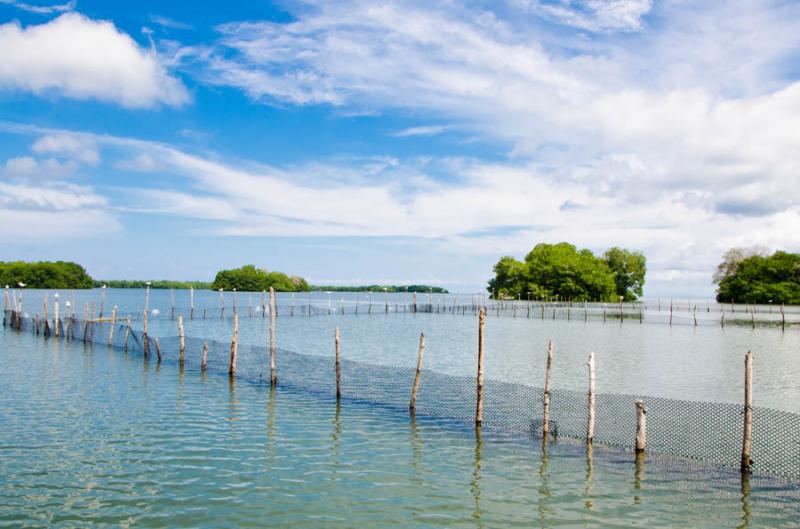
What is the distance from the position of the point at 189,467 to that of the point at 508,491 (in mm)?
6779

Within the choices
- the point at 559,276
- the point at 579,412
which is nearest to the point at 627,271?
the point at 559,276

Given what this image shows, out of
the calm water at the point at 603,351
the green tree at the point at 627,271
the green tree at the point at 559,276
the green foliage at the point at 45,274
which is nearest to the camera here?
the calm water at the point at 603,351

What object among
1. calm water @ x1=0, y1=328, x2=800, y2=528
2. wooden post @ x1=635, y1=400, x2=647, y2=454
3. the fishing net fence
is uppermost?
wooden post @ x1=635, y1=400, x2=647, y2=454

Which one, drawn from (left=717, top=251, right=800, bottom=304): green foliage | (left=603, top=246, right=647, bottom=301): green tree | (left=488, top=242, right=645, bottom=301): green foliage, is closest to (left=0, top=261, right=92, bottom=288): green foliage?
(left=488, top=242, right=645, bottom=301): green foliage

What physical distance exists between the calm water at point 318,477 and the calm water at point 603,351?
1162 cm

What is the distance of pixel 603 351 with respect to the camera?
39656 mm

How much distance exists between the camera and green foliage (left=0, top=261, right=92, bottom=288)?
17088 cm

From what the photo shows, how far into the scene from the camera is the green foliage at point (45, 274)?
17088cm

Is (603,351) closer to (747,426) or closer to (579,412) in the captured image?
(579,412)

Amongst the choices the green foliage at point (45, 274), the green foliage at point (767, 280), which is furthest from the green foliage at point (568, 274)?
the green foliage at point (45, 274)

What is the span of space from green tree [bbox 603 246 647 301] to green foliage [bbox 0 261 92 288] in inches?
6189

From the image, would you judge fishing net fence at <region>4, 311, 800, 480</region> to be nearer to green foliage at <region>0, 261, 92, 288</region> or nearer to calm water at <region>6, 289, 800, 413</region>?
calm water at <region>6, 289, 800, 413</region>

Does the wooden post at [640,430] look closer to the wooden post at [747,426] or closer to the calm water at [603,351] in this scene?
the wooden post at [747,426]

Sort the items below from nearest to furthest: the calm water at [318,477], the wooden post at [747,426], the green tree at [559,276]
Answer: the calm water at [318,477] < the wooden post at [747,426] < the green tree at [559,276]
